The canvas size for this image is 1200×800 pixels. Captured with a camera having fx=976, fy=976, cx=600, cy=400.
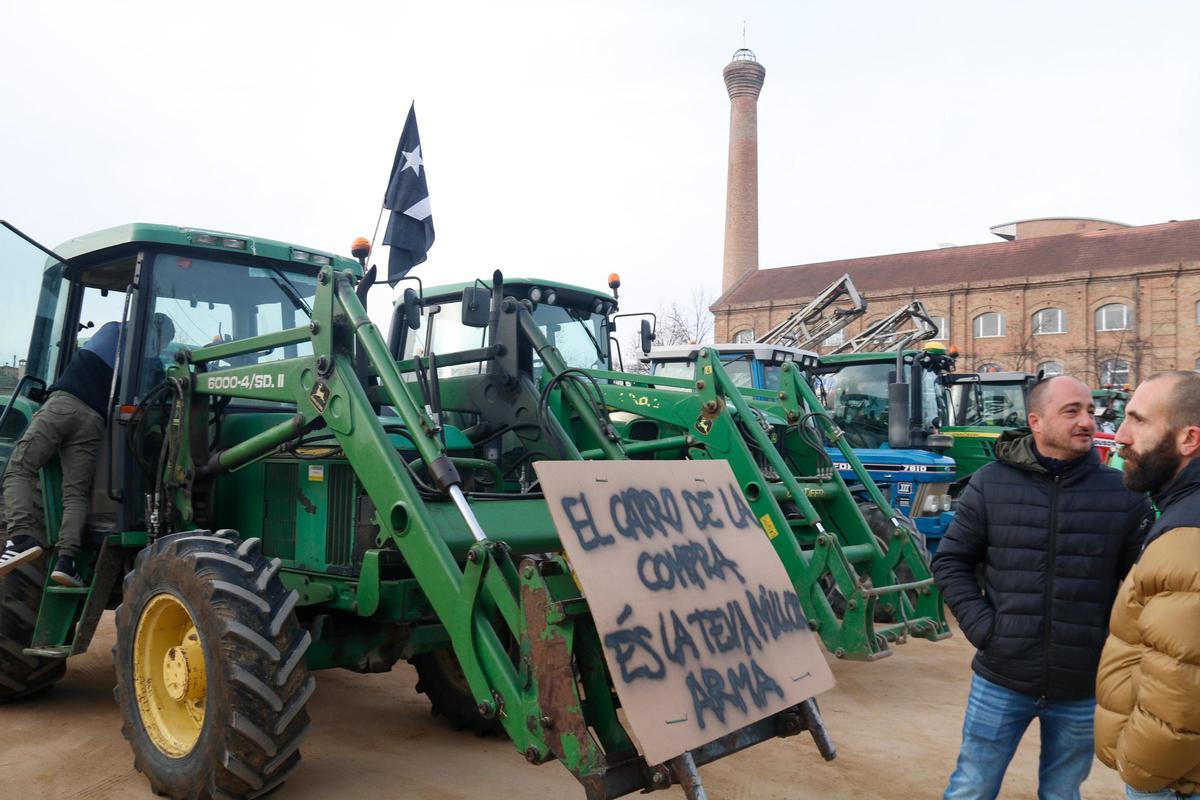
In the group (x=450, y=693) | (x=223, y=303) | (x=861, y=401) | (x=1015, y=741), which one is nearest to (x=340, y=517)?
(x=450, y=693)

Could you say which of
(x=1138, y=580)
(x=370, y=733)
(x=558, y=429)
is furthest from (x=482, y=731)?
(x=1138, y=580)

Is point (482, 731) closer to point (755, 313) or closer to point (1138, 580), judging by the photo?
point (1138, 580)

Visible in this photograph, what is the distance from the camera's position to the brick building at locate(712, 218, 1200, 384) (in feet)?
105

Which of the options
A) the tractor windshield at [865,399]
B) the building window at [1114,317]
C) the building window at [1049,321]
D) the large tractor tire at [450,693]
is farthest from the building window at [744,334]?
the large tractor tire at [450,693]

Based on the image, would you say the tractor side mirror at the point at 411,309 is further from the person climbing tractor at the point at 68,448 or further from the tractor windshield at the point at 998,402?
the tractor windshield at the point at 998,402

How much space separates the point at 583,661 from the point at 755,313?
3653cm

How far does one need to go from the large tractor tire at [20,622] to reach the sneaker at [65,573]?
30cm

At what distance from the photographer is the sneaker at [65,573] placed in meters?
5.14

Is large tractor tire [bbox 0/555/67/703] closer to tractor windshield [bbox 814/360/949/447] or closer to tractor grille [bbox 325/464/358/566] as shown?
tractor grille [bbox 325/464/358/566]

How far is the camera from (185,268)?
17.7 feet

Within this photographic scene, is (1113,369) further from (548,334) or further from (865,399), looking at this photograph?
(548,334)

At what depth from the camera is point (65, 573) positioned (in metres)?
5.17

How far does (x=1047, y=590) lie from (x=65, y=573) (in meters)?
4.74

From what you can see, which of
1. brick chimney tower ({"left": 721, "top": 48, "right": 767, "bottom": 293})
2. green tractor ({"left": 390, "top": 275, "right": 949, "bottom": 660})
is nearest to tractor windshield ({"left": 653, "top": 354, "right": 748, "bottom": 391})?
green tractor ({"left": 390, "top": 275, "right": 949, "bottom": 660})
